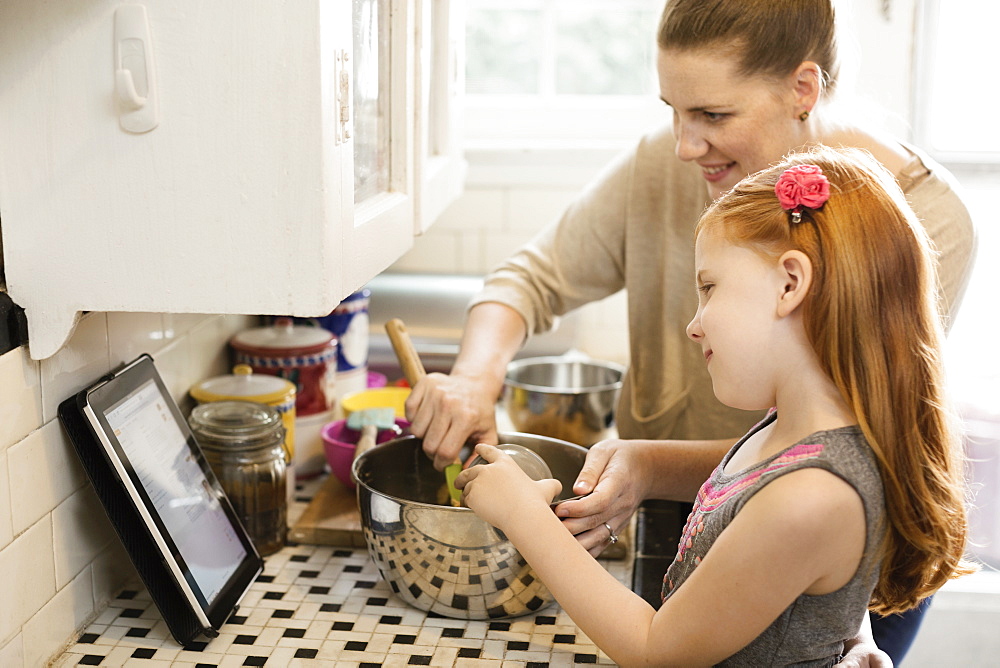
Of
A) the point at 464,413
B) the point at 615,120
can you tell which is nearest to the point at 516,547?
the point at 464,413

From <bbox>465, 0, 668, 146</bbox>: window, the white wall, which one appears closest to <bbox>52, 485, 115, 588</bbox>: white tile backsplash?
the white wall

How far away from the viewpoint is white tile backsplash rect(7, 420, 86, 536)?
1.01m

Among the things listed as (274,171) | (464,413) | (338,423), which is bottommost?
(338,423)

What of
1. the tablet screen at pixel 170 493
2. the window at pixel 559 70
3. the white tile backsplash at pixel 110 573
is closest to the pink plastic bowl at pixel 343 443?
the tablet screen at pixel 170 493

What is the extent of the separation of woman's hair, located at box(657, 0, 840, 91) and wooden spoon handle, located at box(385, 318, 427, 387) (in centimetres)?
54

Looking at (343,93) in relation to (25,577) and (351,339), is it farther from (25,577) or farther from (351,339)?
(351,339)

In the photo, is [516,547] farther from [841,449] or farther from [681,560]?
[841,449]

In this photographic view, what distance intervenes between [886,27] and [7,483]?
1.95 meters

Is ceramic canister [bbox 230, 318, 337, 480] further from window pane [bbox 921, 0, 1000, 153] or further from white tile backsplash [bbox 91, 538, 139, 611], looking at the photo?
window pane [bbox 921, 0, 1000, 153]

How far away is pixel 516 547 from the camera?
1035 mm

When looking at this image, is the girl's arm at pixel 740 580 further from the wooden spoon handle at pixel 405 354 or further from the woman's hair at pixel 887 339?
the wooden spoon handle at pixel 405 354

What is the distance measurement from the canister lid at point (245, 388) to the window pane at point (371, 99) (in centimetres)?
38

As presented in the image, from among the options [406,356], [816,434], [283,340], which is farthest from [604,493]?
[283,340]

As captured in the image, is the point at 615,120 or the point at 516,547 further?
the point at 615,120
